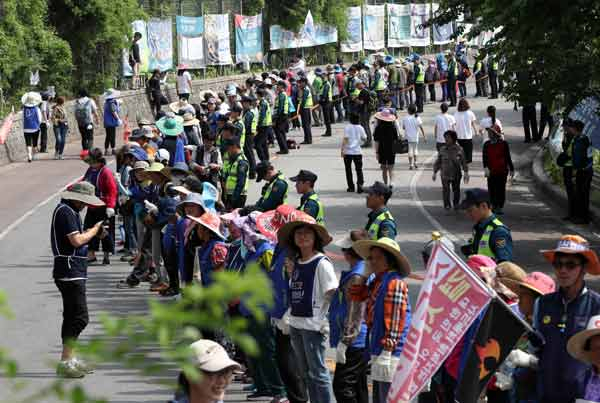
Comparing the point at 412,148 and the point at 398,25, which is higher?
the point at 398,25

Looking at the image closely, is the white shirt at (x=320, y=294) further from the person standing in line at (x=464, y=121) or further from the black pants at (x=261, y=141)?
the black pants at (x=261, y=141)

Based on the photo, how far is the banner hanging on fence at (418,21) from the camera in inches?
2438

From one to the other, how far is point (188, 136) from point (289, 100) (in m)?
8.00

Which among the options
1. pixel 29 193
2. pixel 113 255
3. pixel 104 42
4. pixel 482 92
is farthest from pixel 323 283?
pixel 482 92

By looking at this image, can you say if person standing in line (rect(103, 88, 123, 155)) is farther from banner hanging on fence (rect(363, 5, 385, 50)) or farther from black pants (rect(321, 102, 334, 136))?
banner hanging on fence (rect(363, 5, 385, 50))

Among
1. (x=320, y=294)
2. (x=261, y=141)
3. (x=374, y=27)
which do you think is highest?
(x=374, y=27)

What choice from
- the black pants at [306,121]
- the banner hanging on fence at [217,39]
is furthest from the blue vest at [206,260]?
the banner hanging on fence at [217,39]

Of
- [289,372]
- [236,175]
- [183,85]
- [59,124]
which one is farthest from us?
[183,85]

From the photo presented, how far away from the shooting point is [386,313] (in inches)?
323

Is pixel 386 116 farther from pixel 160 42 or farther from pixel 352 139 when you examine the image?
pixel 160 42

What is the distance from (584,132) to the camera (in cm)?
2044

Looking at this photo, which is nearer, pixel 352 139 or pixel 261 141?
pixel 352 139

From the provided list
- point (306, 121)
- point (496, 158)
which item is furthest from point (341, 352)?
point (306, 121)

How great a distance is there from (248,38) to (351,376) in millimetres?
39567
